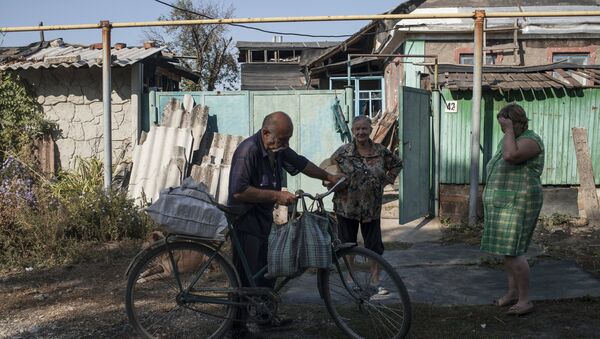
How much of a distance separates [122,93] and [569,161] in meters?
7.33

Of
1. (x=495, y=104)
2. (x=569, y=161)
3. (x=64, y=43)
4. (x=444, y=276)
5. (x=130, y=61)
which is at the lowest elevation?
(x=444, y=276)

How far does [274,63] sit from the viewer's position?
90.7ft

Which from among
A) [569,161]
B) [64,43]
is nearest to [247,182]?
[569,161]

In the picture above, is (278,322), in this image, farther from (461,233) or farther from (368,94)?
(368,94)

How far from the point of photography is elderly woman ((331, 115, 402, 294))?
5.27 meters

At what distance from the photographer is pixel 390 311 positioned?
4109 millimetres

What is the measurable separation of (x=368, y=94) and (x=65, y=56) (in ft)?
39.3

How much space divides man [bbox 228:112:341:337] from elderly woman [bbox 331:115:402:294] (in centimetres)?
101

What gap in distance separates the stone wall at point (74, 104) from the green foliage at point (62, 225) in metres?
1.49

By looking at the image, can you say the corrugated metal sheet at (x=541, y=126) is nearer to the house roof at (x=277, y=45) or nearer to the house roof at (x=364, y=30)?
the house roof at (x=364, y=30)

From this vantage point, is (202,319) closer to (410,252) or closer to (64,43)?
(410,252)

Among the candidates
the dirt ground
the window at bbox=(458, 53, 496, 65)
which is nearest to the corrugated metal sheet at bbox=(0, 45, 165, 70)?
the dirt ground

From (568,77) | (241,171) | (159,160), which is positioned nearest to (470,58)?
(568,77)

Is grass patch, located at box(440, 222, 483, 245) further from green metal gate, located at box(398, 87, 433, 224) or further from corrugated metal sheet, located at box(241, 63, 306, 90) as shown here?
corrugated metal sheet, located at box(241, 63, 306, 90)
